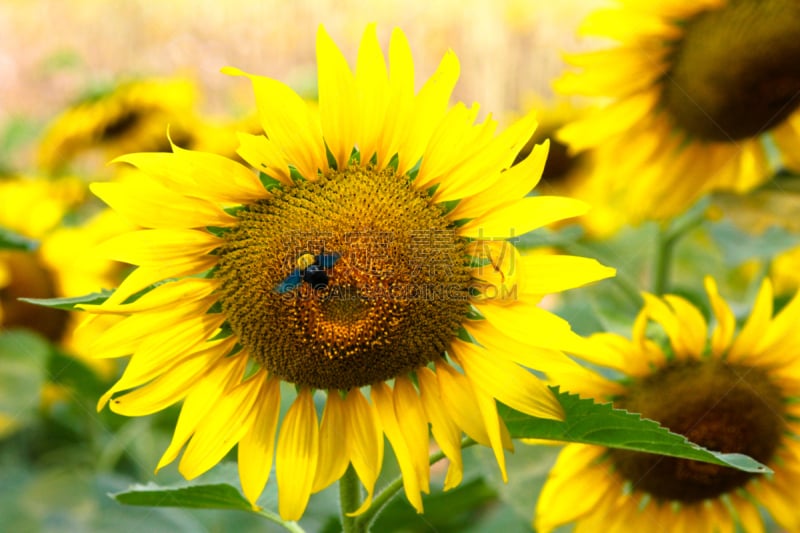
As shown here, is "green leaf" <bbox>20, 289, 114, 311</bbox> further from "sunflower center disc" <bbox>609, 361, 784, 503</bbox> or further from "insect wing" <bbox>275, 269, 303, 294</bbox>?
"sunflower center disc" <bbox>609, 361, 784, 503</bbox>

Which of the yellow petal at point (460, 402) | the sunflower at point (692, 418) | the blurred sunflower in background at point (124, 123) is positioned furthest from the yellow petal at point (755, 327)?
the blurred sunflower in background at point (124, 123)

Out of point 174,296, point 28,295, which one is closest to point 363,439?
point 174,296

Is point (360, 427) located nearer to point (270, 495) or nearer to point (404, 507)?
point (270, 495)

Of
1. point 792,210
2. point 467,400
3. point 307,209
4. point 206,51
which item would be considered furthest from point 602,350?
point 206,51

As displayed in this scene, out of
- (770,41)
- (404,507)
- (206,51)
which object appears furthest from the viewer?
(206,51)

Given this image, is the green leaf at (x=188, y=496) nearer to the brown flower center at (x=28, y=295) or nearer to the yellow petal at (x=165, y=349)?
the yellow petal at (x=165, y=349)

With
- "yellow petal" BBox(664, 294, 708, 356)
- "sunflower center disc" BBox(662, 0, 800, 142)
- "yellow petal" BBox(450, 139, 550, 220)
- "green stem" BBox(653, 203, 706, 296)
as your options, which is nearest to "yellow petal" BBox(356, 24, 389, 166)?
"yellow petal" BBox(450, 139, 550, 220)

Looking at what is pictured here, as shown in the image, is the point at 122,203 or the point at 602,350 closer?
the point at 122,203
